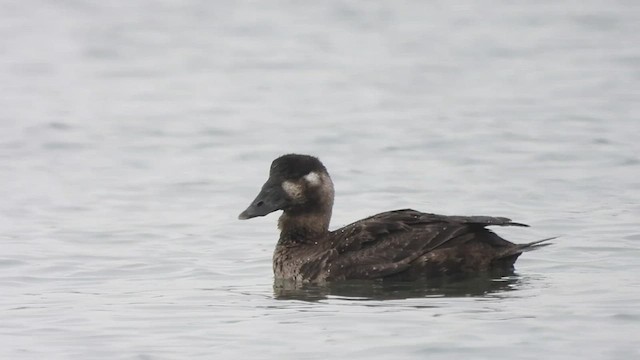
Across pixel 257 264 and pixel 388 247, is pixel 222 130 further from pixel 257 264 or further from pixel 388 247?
pixel 388 247

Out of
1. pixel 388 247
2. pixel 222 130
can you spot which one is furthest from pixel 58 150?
pixel 388 247

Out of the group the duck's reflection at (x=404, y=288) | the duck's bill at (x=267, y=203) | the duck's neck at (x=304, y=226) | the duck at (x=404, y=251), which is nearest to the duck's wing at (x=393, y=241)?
the duck at (x=404, y=251)

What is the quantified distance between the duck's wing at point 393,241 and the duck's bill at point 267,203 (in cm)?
81

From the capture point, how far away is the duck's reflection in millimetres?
11211

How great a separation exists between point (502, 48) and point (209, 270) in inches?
523

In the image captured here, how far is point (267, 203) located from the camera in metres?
12.8

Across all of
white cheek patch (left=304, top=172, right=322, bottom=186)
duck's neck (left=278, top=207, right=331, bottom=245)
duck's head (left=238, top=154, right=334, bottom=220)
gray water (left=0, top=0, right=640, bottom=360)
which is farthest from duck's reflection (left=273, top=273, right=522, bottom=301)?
white cheek patch (left=304, top=172, right=322, bottom=186)

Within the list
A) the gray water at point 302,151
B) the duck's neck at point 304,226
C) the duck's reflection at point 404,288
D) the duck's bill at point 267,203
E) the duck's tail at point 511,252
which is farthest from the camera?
the duck's neck at point 304,226

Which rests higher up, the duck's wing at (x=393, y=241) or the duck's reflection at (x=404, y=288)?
the duck's wing at (x=393, y=241)

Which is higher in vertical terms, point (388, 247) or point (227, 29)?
point (227, 29)

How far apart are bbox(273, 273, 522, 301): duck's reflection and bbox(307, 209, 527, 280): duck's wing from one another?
0.38ft

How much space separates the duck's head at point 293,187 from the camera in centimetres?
1278

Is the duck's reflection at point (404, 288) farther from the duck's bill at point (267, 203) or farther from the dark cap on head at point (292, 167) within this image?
the dark cap on head at point (292, 167)

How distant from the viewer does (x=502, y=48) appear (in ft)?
82.5
